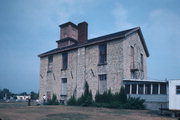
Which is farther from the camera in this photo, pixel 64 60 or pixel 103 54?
pixel 64 60

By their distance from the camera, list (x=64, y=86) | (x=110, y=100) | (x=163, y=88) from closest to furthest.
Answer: (x=163, y=88) → (x=110, y=100) → (x=64, y=86)

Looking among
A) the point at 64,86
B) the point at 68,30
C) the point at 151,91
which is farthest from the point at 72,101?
the point at 68,30

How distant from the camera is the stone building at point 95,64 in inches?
874

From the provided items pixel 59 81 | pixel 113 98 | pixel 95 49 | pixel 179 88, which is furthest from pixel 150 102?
pixel 59 81

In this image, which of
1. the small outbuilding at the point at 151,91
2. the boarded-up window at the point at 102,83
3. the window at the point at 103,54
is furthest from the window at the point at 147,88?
the window at the point at 103,54

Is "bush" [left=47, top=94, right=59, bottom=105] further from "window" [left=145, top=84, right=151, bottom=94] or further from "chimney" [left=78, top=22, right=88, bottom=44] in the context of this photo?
"window" [left=145, top=84, right=151, bottom=94]

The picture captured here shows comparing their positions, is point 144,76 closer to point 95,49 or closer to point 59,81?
point 95,49

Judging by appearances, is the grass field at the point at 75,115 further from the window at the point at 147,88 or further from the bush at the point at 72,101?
the bush at the point at 72,101

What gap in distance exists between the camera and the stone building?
22.2 meters

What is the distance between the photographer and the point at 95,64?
2425cm

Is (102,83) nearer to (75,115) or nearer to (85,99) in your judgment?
(85,99)

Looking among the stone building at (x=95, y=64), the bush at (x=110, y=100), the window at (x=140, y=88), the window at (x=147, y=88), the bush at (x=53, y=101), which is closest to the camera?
the bush at (x=110, y=100)

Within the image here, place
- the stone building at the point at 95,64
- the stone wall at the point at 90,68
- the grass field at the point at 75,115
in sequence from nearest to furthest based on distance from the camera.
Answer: the grass field at the point at 75,115
the stone wall at the point at 90,68
the stone building at the point at 95,64

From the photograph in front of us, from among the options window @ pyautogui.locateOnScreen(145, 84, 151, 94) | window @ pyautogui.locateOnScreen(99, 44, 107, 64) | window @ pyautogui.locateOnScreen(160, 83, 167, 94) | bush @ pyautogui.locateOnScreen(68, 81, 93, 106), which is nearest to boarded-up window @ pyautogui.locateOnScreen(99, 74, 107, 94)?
bush @ pyautogui.locateOnScreen(68, 81, 93, 106)
